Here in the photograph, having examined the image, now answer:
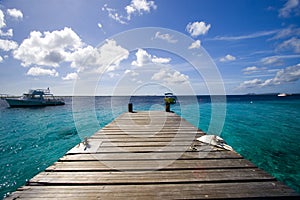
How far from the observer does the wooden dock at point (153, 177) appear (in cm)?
217

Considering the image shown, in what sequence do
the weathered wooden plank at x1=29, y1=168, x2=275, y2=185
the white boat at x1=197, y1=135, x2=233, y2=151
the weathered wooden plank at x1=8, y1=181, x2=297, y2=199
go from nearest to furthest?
the weathered wooden plank at x1=8, y1=181, x2=297, y2=199
the weathered wooden plank at x1=29, y1=168, x2=275, y2=185
the white boat at x1=197, y1=135, x2=233, y2=151

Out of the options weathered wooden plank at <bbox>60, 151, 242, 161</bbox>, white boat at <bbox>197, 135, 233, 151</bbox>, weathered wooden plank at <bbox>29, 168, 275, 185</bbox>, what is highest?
white boat at <bbox>197, 135, 233, 151</bbox>

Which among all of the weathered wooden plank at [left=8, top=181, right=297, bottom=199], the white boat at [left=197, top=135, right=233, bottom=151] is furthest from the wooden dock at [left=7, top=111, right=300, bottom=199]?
the white boat at [left=197, top=135, right=233, bottom=151]

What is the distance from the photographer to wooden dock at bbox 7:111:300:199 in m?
2.17

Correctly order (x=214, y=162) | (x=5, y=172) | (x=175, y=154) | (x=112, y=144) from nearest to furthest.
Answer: (x=214, y=162)
(x=175, y=154)
(x=112, y=144)
(x=5, y=172)

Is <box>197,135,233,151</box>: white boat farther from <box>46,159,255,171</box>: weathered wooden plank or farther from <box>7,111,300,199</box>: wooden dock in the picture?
<box>46,159,255,171</box>: weathered wooden plank

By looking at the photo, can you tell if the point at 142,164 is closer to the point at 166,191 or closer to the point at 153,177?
the point at 153,177

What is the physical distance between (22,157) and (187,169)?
8770 mm

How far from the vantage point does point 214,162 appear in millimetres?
3094

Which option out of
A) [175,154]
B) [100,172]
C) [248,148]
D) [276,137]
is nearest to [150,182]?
[100,172]

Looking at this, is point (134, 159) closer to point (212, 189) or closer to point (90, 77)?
point (212, 189)

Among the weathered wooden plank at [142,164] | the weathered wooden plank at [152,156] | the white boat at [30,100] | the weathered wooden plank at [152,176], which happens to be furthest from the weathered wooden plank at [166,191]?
the white boat at [30,100]

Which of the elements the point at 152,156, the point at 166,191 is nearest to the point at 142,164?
the point at 152,156

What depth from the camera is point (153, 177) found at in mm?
2582
